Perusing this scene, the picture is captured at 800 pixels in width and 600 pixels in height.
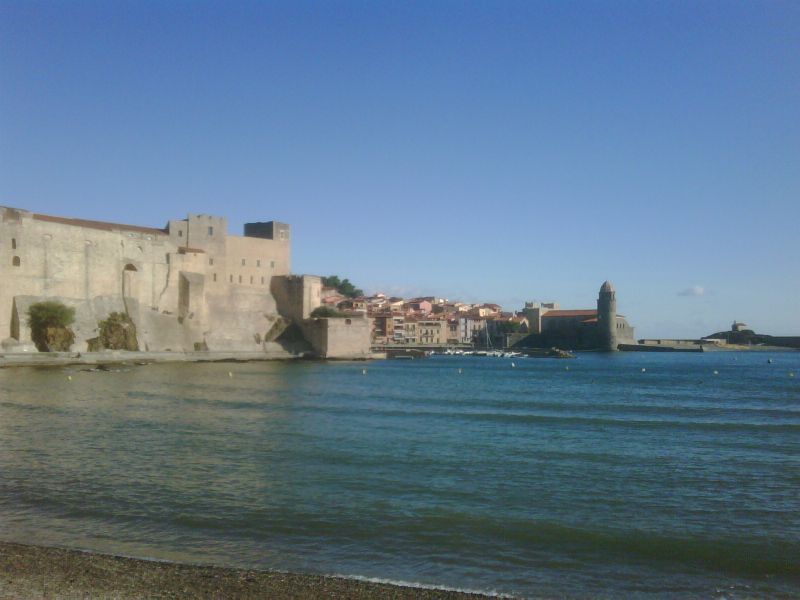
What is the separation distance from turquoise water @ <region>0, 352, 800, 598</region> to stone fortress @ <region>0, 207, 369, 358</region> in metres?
16.1

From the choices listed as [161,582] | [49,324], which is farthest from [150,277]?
[161,582]

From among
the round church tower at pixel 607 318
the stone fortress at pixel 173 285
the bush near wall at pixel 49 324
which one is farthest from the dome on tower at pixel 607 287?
the bush near wall at pixel 49 324

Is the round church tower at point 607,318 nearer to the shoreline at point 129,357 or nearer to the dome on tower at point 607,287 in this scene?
the dome on tower at point 607,287

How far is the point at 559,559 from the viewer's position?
5.85 meters

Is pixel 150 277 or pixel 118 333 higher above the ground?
pixel 150 277

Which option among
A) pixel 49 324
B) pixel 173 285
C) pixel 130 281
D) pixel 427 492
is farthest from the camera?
pixel 173 285

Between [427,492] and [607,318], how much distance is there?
214ft

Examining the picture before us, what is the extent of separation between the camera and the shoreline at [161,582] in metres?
4.59

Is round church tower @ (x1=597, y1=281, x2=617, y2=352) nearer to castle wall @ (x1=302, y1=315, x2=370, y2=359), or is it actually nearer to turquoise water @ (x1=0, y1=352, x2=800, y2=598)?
castle wall @ (x1=302, y1=315, x2=370, y2=359)

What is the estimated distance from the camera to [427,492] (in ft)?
26.4

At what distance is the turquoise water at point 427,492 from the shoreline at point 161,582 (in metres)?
0.37

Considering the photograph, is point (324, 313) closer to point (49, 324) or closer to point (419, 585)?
point (49, 324)

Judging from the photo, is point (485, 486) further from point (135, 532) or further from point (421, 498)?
point (135, 532)

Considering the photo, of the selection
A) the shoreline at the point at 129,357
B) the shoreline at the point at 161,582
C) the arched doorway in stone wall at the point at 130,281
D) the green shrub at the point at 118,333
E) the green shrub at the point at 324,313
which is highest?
the arched doorway in stone wall at the point at 130,281
